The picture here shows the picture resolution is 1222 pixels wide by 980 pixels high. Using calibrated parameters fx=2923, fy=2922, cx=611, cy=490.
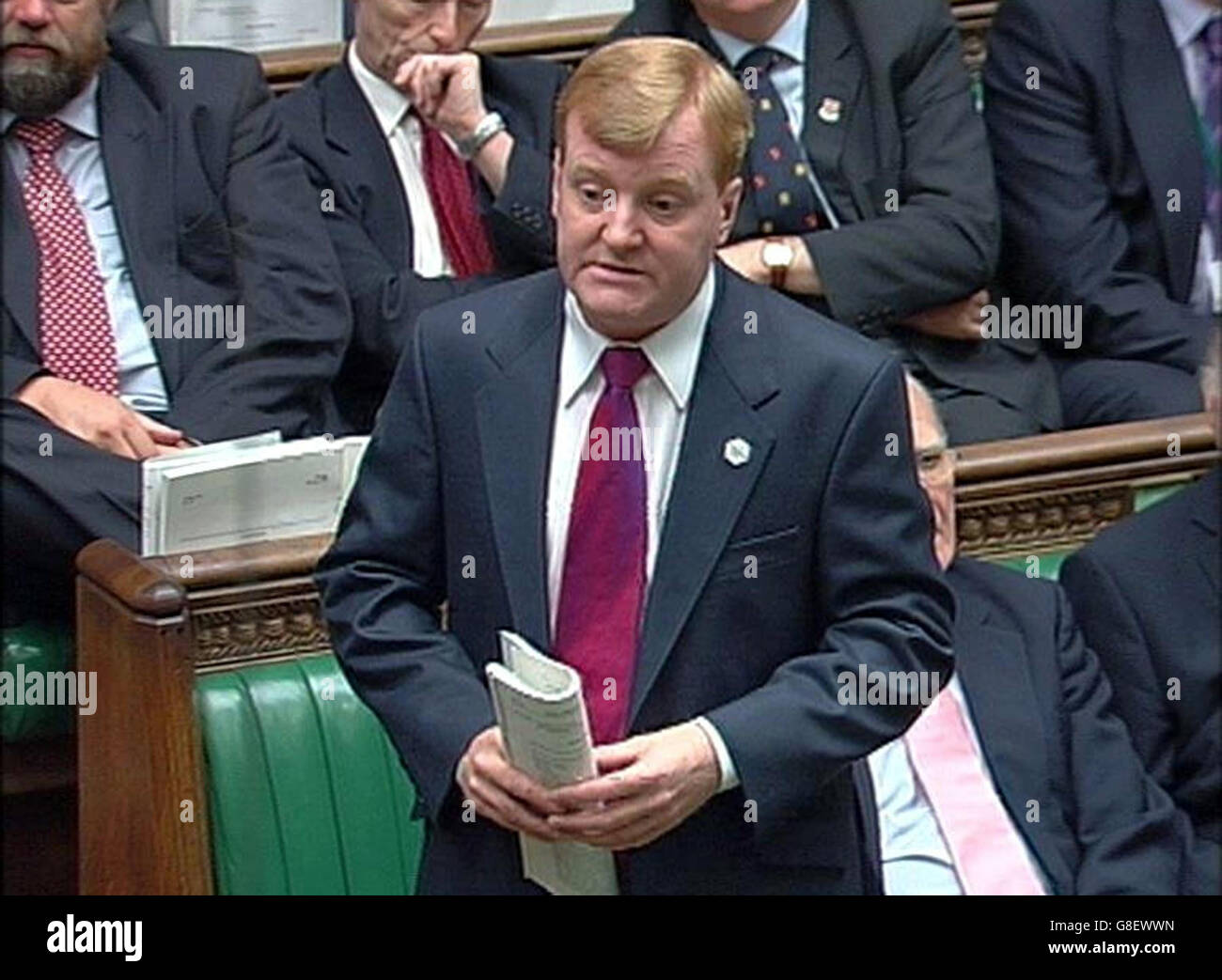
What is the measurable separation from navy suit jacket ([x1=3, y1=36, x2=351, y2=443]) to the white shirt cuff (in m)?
0.86

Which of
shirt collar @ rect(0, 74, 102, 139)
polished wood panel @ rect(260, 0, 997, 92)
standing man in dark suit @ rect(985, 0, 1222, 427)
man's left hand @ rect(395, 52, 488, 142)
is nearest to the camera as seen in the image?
shirt collar @ rect(0, 74, 102, 139)

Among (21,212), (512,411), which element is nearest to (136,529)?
(21,212)

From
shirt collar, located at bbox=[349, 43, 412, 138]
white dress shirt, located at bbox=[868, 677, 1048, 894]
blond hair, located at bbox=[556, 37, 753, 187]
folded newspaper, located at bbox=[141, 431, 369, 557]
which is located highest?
shirt collar, located at bbox=[349, 43, 412, 138]

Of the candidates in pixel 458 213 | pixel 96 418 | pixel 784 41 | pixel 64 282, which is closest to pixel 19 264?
pixel 64 282

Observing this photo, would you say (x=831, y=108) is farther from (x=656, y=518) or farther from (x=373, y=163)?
(x=656, y=518)

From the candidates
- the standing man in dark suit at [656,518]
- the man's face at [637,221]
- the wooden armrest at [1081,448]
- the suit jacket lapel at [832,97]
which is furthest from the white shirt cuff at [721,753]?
the suit jacket lapel at [832,97]

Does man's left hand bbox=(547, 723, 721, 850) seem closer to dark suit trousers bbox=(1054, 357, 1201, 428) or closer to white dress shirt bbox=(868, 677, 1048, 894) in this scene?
white dress shirt bbox=(868, 677, 1048, 894)

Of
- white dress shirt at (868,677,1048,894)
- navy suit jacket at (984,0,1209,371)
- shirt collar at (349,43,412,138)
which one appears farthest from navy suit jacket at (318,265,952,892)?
navy suit jacket at (984,0,1209,371)

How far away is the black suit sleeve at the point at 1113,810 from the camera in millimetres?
2086

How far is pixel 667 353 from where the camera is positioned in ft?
5.82

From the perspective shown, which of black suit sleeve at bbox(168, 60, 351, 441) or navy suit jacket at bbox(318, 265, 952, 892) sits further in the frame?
black suit sleeve at bbox(168, 60, 351, 441)

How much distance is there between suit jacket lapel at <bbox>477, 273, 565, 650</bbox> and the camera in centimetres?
174

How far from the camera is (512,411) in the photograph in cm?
176

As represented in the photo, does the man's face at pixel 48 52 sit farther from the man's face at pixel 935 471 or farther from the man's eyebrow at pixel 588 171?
the man's eyebrow at pixel 588 171
